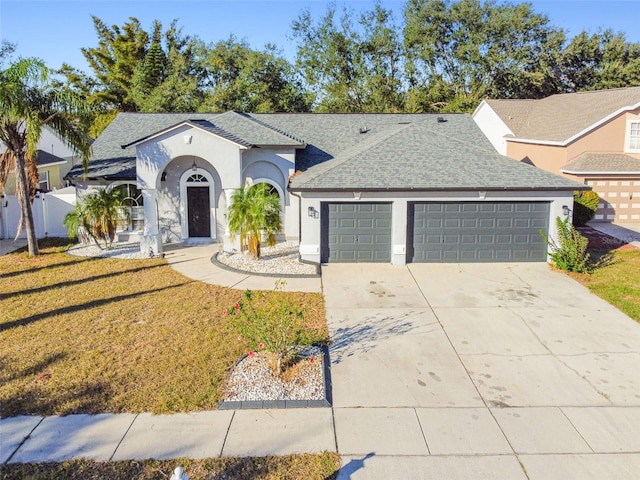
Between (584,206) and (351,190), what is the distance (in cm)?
1149

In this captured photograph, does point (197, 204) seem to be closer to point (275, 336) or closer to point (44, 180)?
point (275, 336)

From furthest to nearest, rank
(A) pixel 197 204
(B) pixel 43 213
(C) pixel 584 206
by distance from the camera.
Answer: (C) pixel 584 206
(B) pixel 43 213
(A) pixel 197 204

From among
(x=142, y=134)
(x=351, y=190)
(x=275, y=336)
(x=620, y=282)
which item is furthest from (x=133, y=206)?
(x=620, y=282)

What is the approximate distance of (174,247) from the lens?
706 inches

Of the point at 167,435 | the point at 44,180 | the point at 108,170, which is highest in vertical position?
the point at 108,170

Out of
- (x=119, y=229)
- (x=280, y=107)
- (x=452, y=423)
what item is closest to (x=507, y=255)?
(x=452, y=423)

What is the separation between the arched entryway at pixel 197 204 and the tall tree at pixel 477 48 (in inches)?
1072

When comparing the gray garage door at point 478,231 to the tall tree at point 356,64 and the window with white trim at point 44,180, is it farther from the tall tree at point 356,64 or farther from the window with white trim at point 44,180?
the tall tree at point 356,64

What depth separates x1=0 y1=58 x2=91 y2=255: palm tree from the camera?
1441cm

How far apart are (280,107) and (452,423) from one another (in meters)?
34.2

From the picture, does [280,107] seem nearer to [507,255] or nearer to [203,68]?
[203,68]

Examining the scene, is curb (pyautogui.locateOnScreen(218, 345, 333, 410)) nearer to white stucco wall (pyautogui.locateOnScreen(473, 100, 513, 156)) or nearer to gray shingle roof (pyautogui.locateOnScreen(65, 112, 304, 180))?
gray shingle roof (pyautogui.locateOnScreen(65, 112, 304, 180))

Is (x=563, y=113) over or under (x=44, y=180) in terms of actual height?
over

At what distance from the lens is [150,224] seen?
16953 mm
